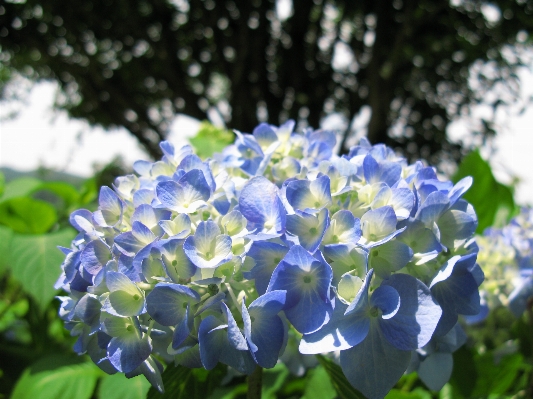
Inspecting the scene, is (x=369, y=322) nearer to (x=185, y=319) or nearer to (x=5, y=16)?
(x=185, y=319)

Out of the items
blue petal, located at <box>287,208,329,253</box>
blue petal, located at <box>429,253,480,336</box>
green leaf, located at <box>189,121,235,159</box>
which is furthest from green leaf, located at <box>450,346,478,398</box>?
green leaf, located at <box>189,121,235,159</box>

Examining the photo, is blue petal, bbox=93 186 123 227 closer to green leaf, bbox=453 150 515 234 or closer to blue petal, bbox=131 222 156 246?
blue petal, bbox=131 222 156 246

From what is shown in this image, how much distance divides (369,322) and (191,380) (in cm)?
18

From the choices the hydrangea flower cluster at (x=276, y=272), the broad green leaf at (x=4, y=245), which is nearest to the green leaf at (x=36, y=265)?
the broad green leaf at (x=4, y=245)

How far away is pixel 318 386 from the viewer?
0.52 m

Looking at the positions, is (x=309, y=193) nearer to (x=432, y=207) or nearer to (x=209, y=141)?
(x=432, y=207)

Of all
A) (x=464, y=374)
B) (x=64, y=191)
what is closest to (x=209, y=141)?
(x=64, y=191)

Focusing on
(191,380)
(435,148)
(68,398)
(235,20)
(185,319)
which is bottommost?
(435,148)

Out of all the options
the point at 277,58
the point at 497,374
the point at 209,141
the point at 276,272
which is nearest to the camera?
the point at 276,272

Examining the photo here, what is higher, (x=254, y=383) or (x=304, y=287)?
(x=304, y=287)

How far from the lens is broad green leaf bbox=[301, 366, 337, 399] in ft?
1.64

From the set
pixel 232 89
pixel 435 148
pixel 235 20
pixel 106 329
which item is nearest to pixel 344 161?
pixel 106 329

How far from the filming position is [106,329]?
0.30m

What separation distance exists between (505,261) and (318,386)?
1.18 feet
